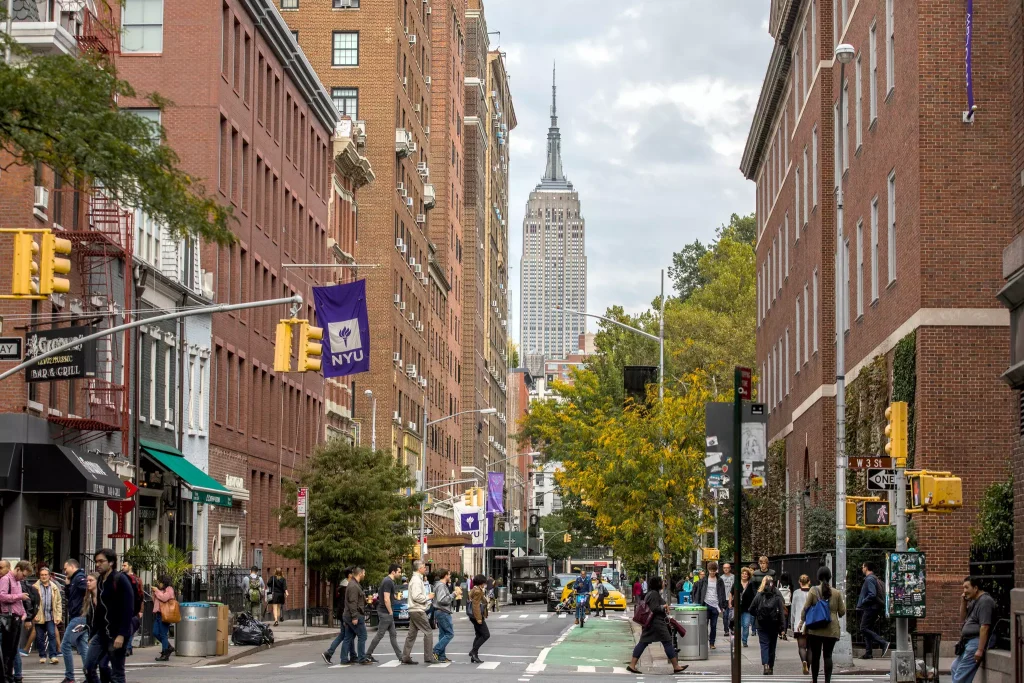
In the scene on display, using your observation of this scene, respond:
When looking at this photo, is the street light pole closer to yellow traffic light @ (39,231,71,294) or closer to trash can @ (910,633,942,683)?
trash can @ (910,633,942,683)

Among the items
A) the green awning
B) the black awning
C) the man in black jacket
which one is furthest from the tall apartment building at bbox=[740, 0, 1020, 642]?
the green awning

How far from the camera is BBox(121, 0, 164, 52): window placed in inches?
1828

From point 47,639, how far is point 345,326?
672 inches

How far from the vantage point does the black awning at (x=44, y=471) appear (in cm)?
3189

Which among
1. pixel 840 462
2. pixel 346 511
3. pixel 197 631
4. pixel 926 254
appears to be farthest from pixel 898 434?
pixel 346 511

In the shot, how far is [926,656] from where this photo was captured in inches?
936

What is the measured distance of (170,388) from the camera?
4391 cm

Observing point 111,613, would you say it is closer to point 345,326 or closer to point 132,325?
point 132,325

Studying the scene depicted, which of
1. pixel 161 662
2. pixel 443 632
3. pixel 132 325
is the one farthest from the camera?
pixel 443 632

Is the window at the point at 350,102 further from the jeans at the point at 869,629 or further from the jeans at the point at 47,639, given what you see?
the jeans at the point at 869,629

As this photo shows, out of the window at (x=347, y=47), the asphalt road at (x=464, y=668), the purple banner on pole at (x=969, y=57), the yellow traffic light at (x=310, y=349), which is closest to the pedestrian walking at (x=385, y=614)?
the asphalt road at (x=464, y=668)

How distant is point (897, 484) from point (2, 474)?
59.8ft

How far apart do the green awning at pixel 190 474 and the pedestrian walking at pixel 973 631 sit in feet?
82.1

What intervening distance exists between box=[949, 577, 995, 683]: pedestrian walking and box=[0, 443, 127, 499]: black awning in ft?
62.2
